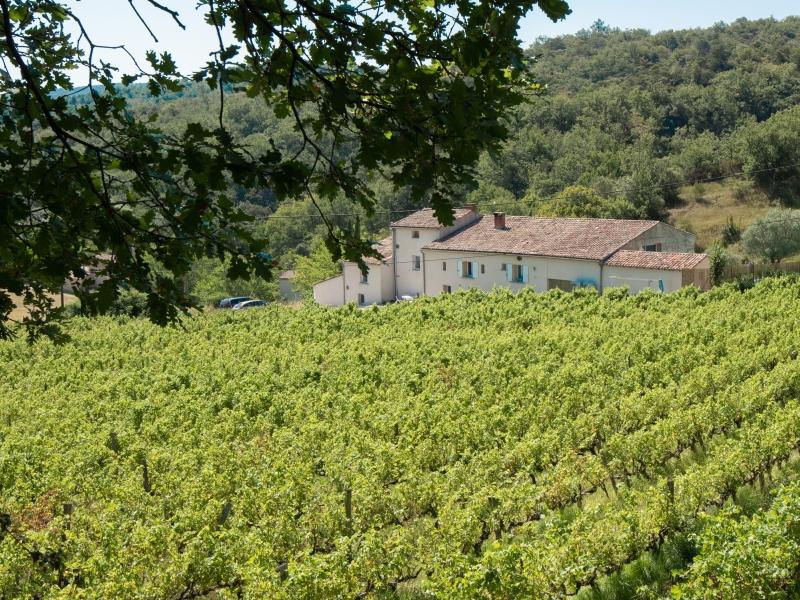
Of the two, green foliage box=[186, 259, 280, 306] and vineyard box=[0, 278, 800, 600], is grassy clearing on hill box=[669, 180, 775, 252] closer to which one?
green foliage box=[186, 259, 280, 306]

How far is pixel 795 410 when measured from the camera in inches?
470

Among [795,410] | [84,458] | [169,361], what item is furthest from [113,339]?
[795,410]

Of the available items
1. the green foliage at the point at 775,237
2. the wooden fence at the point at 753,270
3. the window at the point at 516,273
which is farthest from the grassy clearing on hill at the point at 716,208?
the window at the point at 516,273

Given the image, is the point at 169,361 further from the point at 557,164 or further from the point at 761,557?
the point at 557,164

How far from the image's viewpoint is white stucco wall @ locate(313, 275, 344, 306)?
45.1 meters

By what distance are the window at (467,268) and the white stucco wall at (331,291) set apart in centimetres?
702

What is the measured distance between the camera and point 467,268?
40844 mm

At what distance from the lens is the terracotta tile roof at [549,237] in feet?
121

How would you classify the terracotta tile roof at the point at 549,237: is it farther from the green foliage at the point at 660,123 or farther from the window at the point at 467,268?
the green foliage at the point at 660,123

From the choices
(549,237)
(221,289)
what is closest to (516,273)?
(549,237)

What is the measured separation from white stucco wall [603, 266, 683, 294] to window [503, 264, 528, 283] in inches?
159

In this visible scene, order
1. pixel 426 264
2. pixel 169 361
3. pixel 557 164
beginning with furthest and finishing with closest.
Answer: pixel 557 164, pixel 426 264, pixel 169 361

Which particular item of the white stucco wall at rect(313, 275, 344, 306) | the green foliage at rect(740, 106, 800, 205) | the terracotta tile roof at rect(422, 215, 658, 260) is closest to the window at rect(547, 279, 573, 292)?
the terracotta tile roof at rect(422, 215, 658, 260)

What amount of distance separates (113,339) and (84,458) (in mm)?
17042
